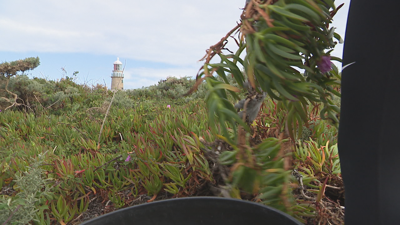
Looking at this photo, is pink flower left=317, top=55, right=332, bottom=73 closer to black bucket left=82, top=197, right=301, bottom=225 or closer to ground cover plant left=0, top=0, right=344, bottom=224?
ground cover plant left=0, top=0, right=344, bottom=224

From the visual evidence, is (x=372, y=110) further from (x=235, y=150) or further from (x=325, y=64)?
(x=235, y=150)

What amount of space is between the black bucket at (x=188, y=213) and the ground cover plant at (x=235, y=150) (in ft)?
0.30

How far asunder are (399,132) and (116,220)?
0.93m

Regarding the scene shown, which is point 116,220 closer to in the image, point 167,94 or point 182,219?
point 182,219

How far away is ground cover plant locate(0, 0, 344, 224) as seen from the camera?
99 centimetres

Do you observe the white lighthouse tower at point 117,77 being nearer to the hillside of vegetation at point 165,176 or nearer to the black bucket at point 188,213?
the hillside of vegetation at point 165,176

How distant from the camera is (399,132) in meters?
0.90

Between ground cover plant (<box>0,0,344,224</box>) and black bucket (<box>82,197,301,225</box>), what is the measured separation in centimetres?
9

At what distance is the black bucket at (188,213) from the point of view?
110 centimetres

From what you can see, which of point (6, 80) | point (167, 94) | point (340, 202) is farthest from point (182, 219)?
point (6, 80)

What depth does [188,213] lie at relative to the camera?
117 centimetres

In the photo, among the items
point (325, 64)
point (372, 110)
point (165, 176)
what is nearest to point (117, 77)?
point (165, 176)

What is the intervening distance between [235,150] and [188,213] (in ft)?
0.93

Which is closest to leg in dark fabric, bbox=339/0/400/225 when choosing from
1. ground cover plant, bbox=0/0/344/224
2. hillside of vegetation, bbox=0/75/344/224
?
ground cover plant, bbox=0/0/344/224
